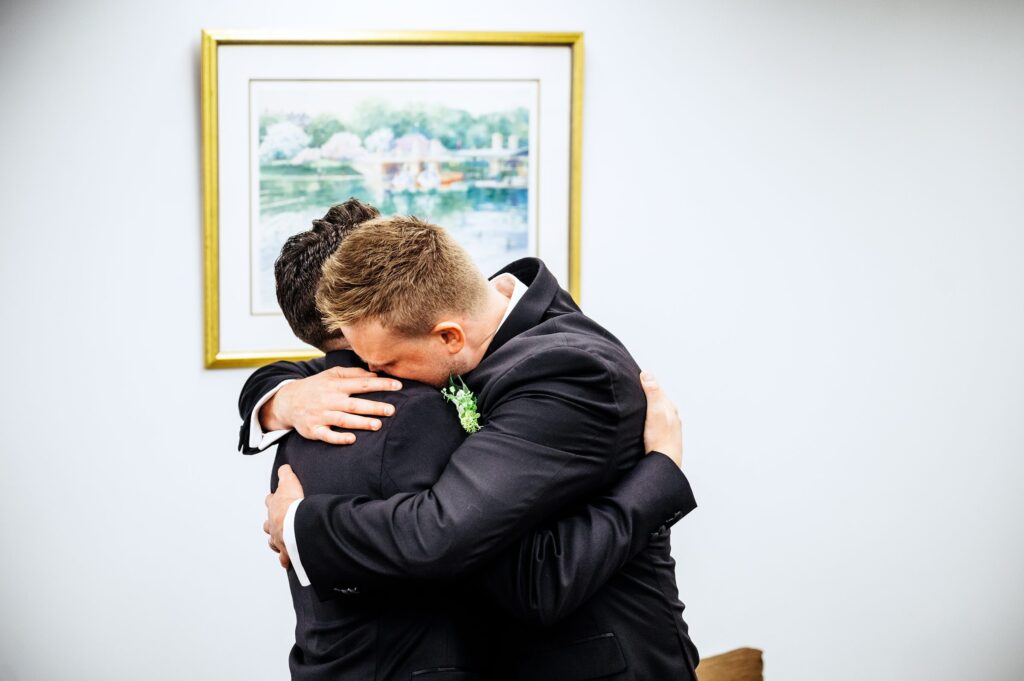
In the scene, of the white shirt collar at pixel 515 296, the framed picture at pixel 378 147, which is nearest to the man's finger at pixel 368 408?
the white shirt collar at pixel 515 296

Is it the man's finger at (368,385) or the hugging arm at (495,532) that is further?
the man's finger at (368,385)

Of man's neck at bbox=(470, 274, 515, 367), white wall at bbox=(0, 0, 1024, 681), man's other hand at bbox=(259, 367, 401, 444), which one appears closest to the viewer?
man's other hand at bbox=(259, 367, 401, 444)

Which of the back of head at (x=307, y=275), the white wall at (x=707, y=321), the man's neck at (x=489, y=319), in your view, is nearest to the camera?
the man's neck at (x=489, y=319)

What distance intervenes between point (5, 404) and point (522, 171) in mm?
1468

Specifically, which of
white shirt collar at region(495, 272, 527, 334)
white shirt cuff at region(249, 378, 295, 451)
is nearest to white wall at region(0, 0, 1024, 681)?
white shirt cuff at region(249, 378, 295, 451)

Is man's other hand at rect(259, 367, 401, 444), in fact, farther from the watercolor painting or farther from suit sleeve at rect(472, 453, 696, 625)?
the watercolor painting

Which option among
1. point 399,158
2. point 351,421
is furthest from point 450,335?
point 399,158

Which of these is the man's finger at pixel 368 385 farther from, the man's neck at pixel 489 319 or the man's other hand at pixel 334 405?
the man's neck at pixel 489 319

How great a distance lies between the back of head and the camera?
5.31ft

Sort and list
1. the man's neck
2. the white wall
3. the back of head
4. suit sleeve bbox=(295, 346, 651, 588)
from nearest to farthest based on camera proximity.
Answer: suit sleeve bbox=(295, 346, 651, 588), the man's neck, the back of head, the white wall

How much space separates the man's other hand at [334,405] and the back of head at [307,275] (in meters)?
0.11

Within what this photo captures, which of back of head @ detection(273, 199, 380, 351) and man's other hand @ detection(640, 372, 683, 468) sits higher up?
back of head @ detection(273, 199, 380, 351)

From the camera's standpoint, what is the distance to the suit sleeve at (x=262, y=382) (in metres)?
1.71

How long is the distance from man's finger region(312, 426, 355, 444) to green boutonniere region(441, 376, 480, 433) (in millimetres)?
163
